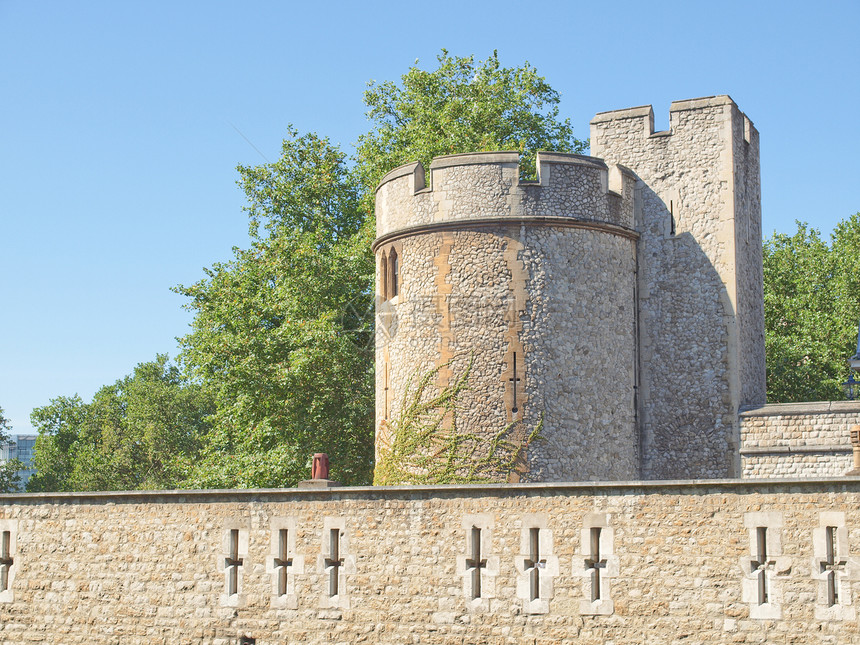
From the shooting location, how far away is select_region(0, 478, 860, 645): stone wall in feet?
44.1

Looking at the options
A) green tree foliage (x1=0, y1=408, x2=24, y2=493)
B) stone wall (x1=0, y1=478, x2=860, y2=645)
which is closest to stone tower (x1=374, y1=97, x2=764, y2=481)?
stone wall (x1=0, y1=478, x2=860, y2=645)

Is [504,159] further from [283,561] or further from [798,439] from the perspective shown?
[283,561]

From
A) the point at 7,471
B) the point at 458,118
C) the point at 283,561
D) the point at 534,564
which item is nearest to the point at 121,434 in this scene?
the point at 7,471

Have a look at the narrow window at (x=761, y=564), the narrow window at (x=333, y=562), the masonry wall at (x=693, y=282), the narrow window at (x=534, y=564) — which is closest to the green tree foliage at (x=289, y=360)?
the masonry wall at (x=693, y=282)

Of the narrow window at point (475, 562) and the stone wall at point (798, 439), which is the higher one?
the stone wall at point (798, 439)

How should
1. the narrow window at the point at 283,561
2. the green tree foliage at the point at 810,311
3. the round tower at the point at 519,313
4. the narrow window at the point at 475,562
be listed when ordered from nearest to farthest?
1. the narrow window at the point at 475,562
2. the narrow window at the point at 283,561
3. the round tower at the point at 519,313
4. the green tree foliage at the point at 810,311

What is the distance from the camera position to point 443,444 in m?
18.6

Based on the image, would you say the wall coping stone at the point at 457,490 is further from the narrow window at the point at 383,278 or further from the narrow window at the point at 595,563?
the narrow window at the point at 383,278

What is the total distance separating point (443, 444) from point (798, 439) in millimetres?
5535

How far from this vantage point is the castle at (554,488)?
1384cm

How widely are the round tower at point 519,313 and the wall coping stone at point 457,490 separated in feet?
9.02

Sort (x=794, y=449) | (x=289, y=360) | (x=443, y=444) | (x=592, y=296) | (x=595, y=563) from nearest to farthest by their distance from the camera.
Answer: (x=595, y=563)
(x=443, y=444)
(x=794, y=449)
(x=592, y=296)
(x=289, y=360)

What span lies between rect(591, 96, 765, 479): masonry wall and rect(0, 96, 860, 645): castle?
0.04 metres

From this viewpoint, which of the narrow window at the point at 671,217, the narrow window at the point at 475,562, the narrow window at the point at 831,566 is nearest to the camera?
the narrow window at the point at 831,566
